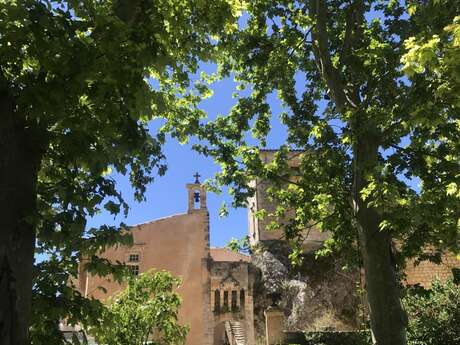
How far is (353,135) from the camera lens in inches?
380

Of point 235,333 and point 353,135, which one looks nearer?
point 353,135

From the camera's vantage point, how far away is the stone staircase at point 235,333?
2844 cm

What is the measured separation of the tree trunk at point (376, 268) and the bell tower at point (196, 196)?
62.5 ft

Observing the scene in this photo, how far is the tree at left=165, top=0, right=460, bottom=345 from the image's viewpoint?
27.9ft

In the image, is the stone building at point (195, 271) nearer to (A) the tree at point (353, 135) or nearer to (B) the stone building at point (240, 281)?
(B) the stone building at point (240, 281)

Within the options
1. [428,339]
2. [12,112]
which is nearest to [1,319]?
[12,112]

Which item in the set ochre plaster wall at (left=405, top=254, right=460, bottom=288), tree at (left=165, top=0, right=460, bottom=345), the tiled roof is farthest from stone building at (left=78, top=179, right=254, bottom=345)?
tree at (left=165, top=0, right=460, bottom=345)

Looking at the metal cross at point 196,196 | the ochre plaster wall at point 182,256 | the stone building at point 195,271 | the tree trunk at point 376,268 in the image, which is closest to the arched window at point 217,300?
the stone building at point 195,271

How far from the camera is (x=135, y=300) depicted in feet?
46.7

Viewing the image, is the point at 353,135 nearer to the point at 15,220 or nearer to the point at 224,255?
the point at 15,220

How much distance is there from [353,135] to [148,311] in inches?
285

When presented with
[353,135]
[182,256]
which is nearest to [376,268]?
[353,135]

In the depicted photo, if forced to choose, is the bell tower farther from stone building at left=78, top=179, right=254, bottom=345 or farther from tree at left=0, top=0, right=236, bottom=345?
tree at left=0, top=0, right=236, bottom=345

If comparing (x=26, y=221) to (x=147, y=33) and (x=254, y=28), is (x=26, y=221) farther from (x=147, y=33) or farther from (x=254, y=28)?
(x=254, y=28)
